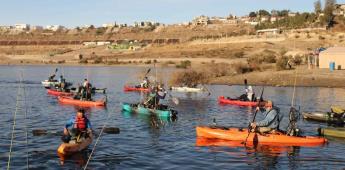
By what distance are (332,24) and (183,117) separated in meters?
101

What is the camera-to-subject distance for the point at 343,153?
22734 millimetres

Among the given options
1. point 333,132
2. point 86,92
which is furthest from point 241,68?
point 333,132

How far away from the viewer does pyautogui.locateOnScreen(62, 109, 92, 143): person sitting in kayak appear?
68.7 feet

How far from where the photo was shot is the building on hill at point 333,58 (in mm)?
62250

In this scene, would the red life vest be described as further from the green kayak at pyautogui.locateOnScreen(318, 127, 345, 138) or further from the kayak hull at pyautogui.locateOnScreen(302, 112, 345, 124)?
the kayak hull at pyautogui.locateOnScreen(302, 112, 345, 124)

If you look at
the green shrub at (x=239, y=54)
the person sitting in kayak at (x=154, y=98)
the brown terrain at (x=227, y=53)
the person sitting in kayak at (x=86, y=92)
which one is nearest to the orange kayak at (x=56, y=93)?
the person sitting in kayak at (x=86, y=92)

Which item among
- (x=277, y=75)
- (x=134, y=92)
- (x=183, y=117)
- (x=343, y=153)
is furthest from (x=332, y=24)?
(x=343, y=153)

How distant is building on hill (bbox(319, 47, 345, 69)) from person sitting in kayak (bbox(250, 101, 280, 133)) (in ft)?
135

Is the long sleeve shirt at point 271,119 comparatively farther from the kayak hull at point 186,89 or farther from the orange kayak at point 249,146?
the kayak hull at point 186,89

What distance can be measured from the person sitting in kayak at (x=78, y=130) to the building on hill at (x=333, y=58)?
1858 inches

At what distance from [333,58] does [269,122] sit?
137 feet

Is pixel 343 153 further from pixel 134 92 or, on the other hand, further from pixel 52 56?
pixel 52 56

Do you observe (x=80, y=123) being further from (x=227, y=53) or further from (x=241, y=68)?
(x=227, y=53)

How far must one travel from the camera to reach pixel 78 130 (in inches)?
843
